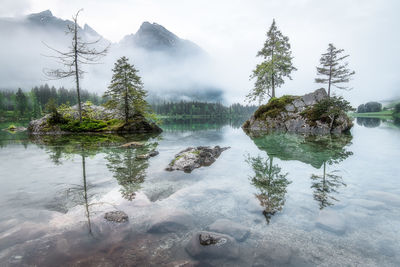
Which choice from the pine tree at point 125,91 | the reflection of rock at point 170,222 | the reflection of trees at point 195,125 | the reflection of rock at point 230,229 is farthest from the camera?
the reflection of trees at point 195,125

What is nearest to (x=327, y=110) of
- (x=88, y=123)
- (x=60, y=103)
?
(x=88, y=123)

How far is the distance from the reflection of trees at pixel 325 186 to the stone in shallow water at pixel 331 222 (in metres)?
0.35

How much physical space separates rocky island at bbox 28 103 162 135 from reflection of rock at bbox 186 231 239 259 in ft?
87.4

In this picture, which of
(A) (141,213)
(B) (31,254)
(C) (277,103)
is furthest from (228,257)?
(C) (277,103)

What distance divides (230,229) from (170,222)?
4.94ft

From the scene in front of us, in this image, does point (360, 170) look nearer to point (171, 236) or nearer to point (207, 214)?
point (207, 214)

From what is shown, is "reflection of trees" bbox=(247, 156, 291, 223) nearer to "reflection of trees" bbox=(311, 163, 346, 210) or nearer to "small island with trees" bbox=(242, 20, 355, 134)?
"reflection of trees" bbox=(311, 163, 346, 210)

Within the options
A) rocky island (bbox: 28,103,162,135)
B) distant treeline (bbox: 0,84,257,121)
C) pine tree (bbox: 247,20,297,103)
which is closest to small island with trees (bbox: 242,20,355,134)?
pine tree (bbox: 247,20,297,103)

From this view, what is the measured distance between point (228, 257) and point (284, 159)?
366 inches

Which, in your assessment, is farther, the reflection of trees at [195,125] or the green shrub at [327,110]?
the reflection of trees at [195,125]

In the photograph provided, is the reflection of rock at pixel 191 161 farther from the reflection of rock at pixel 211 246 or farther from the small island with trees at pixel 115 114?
the small island with trees at pixel 115 114

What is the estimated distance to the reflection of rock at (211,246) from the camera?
3.61 metres

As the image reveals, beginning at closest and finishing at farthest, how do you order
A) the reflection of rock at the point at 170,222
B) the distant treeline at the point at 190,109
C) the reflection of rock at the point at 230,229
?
1. the reflection of rock at the point at 230,229
2. the reflection of rock at the point at 170,222
3. the distant treeline at the point at 190,109

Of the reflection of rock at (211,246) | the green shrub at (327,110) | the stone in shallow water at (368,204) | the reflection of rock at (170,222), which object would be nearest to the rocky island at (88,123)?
the green shrub at (327,110)
